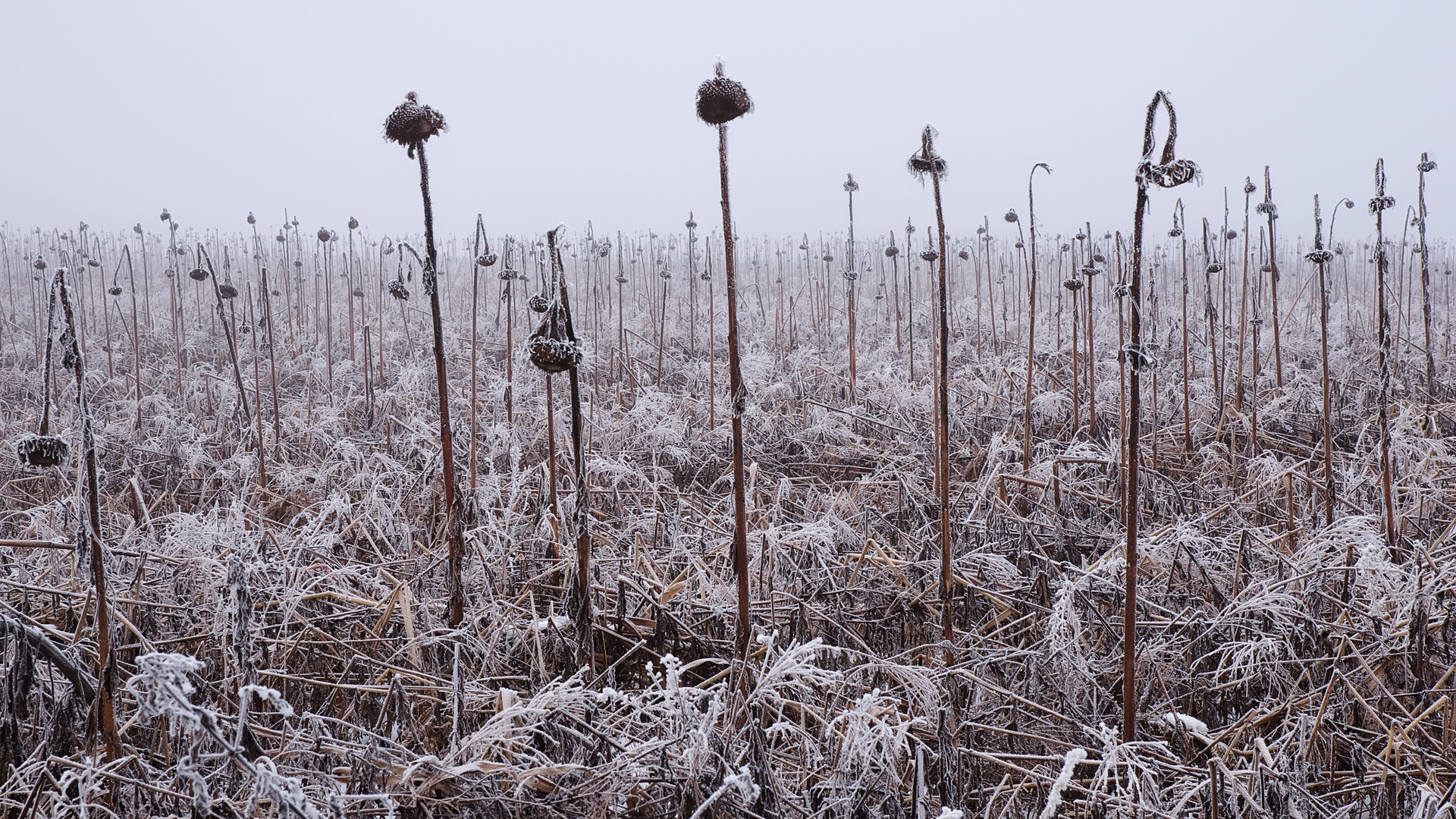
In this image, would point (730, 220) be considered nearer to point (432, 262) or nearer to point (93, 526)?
point (432, 262)

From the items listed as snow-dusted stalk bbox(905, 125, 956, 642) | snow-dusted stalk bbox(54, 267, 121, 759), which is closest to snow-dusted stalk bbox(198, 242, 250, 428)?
snow-dusted stalk bbox(54, 267, 121, 759)

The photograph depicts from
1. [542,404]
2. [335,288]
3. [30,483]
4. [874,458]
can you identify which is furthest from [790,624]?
[335,288]

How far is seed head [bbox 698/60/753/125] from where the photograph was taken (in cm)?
170

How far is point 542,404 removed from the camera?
18.8ft

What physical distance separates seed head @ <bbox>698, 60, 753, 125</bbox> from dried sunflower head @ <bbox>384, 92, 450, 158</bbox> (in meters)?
0.75

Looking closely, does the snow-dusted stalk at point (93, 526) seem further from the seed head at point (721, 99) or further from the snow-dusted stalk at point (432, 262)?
the seed head at point (721, 99)

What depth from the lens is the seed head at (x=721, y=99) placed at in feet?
5.58

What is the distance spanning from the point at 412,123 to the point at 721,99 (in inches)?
32.9

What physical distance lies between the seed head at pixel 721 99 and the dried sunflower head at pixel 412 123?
29.4 inches

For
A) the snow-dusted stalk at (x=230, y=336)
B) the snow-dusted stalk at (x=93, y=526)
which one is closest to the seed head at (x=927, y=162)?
the snow-dusted stalk at (x=93, y=526)

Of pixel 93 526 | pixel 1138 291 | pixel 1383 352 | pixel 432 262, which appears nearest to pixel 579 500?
pixel 432 262

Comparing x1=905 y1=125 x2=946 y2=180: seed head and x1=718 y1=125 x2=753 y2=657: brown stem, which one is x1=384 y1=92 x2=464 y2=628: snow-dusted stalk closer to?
x1=718 y1=125 x2=753 y2=657: brown stem

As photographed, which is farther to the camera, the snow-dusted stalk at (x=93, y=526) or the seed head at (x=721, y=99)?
the seed head at (x=721, y=99)

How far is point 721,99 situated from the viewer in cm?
171
